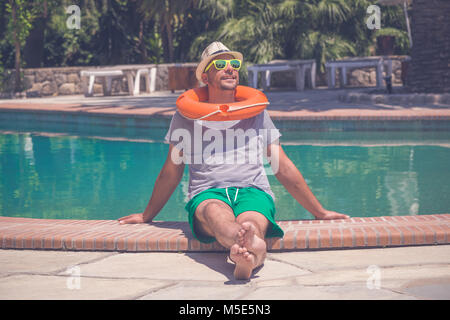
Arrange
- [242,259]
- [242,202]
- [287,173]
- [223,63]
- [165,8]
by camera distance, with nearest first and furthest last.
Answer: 1. [242,259]
2. [242,202]
3. [223,63]
4. [287,173]
5. [165,8]

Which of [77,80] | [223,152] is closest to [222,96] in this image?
[223,152]

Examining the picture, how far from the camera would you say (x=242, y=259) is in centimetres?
341

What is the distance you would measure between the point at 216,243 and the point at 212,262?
6.9 inches

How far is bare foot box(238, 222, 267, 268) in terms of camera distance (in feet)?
11.1

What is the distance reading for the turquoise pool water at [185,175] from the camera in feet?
21.6

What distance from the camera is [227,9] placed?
19.9 meters

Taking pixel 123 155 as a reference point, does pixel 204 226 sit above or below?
above

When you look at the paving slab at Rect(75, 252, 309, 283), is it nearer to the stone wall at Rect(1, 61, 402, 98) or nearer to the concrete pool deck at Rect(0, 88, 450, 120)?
the concrete pool deck at Rect(0, 88, 450, 120)

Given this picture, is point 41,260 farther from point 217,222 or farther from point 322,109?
point 322,109

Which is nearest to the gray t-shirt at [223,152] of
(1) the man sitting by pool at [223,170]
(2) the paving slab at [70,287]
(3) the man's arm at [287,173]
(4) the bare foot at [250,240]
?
(1) the man sitting by pool at [223,170]

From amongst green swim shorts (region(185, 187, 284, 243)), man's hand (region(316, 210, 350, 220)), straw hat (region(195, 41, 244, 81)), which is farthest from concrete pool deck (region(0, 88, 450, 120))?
green swim shorts (region(185, 187, 284, 243))

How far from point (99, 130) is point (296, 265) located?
957 centimetres

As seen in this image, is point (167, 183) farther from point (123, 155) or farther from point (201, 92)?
point (123, 155)
